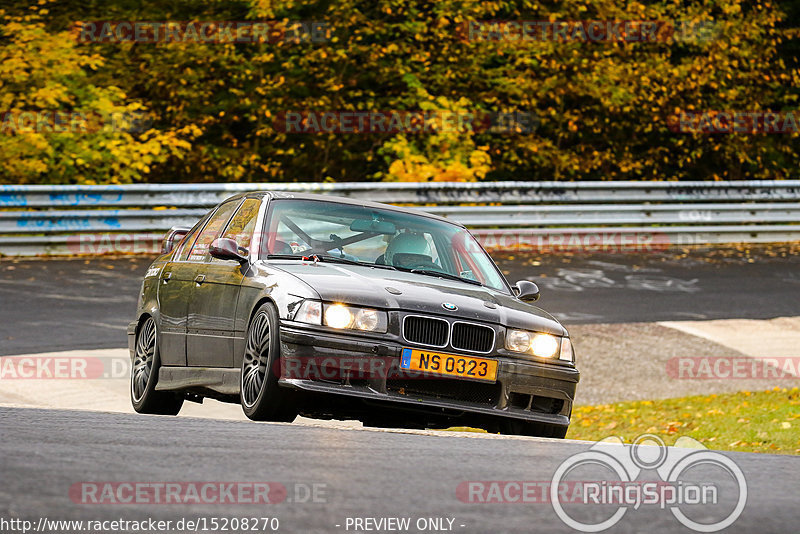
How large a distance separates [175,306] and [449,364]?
8.14 ft

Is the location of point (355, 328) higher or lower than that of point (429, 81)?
higher

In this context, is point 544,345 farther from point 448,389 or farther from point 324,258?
point 324,258

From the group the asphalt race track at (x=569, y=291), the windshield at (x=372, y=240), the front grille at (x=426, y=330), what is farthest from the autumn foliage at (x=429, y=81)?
the front grille at (x=426, y=330)

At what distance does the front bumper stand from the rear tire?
2.19 meters

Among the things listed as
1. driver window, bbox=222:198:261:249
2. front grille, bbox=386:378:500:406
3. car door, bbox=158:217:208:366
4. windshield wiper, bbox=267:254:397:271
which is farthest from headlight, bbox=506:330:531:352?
car door, bbox=158:217:208:366

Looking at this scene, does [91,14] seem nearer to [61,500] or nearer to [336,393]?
[336,393]

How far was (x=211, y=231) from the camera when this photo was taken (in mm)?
9484

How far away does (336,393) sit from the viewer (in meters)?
7.17

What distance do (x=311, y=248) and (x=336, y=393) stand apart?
1.53 metres

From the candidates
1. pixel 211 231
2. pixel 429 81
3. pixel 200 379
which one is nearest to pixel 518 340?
pixel 200 379

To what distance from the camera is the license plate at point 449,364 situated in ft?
24.0

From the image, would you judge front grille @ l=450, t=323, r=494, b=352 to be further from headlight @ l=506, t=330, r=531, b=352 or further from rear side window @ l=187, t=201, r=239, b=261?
rear side window @ l=187, t=201, r=239, b=261

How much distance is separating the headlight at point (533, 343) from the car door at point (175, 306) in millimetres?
2321

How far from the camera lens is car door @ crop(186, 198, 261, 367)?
8109 millimetres
